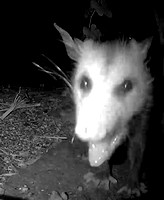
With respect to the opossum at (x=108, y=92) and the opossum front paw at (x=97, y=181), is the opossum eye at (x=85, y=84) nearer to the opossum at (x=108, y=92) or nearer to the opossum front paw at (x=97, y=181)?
the opossum at (x=108, y=92)

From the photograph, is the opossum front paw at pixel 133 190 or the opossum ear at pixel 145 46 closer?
the opossum ear at pixel 145 46

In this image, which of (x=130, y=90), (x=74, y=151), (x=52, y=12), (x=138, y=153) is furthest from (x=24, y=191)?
(x=52, y=12)

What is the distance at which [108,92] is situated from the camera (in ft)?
7.14

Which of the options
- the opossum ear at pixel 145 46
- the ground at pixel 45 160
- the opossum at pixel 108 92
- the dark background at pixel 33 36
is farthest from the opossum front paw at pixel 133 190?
the dark background at pixel 33 36

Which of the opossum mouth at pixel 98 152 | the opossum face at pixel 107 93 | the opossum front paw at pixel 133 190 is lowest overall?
the opossum front paw at pixel 133 190

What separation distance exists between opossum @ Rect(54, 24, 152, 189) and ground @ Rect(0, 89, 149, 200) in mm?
431

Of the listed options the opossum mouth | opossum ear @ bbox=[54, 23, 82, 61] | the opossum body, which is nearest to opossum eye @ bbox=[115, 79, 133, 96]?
the opossum body

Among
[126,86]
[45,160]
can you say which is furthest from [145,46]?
[45,160]

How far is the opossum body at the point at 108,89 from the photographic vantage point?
2.10 meters

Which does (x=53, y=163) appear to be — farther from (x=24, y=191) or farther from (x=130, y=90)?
(x=130, y=90)

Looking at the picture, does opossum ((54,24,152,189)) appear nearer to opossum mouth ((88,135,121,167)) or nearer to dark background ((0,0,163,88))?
opossum mouth ((88,135,121,167))

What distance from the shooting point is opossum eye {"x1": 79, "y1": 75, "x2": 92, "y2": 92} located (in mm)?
2225

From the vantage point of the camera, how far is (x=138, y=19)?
9.52ft

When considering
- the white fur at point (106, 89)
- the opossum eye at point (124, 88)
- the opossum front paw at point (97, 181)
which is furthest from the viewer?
the opossum front paw at point (97, 181)
